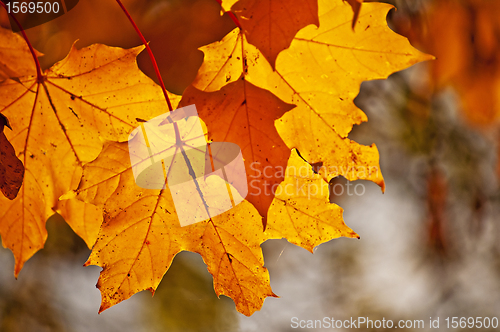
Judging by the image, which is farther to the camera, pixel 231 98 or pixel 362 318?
pixel 362 318

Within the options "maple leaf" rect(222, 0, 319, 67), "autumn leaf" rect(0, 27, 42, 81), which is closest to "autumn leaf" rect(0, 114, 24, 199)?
"autumn leaf" rect(0, 27, 42, 81)

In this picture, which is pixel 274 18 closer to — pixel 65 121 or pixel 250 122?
pixel 250 122

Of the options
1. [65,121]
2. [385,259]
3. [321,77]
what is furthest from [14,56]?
[385,259]

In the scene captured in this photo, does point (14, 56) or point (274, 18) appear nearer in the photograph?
point (274, 18)

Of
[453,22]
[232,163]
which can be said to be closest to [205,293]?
[232,163]

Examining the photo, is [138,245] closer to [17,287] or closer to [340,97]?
[340,97]

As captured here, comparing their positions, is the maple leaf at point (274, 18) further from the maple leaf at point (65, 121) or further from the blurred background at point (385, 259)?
the blurred background at point (385, 259)
